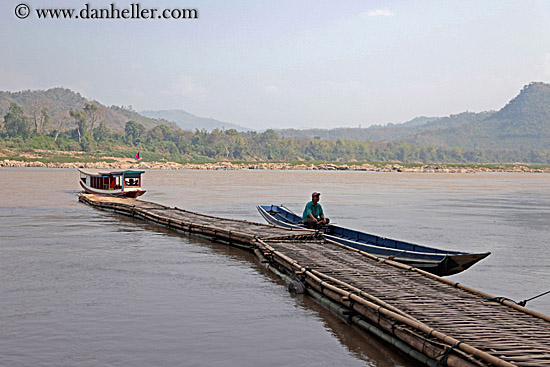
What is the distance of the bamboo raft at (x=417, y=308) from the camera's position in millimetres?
7520

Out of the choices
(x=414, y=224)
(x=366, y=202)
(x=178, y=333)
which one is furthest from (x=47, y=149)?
(x=178, y=333)

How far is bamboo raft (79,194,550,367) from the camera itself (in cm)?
752

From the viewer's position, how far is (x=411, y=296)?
10320 mm

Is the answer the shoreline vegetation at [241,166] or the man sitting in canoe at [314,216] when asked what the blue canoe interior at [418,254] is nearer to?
the man sitting in canoe at [314,216]

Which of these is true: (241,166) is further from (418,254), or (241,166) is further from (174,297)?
(174,297)

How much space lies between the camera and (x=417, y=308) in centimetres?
952

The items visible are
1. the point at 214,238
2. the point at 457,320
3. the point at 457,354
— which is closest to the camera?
the point at 457,354

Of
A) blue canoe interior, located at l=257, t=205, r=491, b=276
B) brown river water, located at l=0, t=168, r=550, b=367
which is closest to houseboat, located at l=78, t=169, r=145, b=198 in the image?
brown river water, located at l=0, t=168, r=550, b=367

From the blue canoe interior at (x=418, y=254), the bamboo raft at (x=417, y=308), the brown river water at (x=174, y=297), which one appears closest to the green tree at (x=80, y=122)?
the brown river water at (x=174, y=297)

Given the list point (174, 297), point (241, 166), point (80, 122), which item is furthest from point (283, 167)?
point (174, 297)

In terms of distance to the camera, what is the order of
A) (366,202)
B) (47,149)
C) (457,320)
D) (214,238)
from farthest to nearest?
(47,149) < (366,202) < (214,238) < (457,320)

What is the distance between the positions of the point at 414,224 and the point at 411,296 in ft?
58.9

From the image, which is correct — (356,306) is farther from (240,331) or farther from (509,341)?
(509,341)

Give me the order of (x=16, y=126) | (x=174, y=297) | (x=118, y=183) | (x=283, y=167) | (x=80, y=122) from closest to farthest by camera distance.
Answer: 1. (x=174, y=297)
2. (x=118, y=183)
3. (x=16, y=126)
4. (x=283, y=167)
5. (x=80, y=122)
